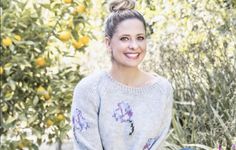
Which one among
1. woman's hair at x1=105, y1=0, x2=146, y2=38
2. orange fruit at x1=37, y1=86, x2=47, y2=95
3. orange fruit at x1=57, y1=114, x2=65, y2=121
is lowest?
orange fruit at x1=57, y1=114, x2=65, y2=121

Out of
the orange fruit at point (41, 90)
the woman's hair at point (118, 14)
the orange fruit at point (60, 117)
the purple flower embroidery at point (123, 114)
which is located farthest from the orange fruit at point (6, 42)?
the purple flower embroidery at point (123, 114)

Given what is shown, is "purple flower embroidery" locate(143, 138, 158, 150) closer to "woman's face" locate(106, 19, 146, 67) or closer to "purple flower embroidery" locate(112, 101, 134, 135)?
"purple flower embroidery" locate(112, 101, 134, 135)

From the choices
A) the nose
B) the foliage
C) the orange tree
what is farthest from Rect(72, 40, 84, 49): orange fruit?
the nose

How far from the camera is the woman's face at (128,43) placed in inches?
109

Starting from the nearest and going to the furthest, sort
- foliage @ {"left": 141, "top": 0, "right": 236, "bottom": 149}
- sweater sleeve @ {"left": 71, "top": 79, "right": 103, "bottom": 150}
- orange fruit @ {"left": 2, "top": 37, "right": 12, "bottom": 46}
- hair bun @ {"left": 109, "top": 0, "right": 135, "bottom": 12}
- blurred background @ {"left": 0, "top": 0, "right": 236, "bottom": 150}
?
sweater sleeve @ {"left": 71, "top": 79, "right": 103, "bottom": 150} → hair bun @ {"left": 109, "top": 0, "right": 135, "bottom": 12} → foliage @ {"left": 141, "top": 0, "right": 236, "bottom": 149} → orange fruit @ {"left": 2, "top": 37, "right": 12, "bottom": 46} → blurred background @ {"left": 0, "top": 0, "right": 236, "bottom": 150}

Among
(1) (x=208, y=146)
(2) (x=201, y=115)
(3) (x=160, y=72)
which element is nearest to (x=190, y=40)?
(3) (x=160, y=72)

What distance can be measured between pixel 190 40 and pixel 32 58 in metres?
1.23

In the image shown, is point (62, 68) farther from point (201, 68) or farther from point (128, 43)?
point (128, 43)

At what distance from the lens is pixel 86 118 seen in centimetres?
275

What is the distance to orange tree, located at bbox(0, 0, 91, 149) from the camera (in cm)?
445

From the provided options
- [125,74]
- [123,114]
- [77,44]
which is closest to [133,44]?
[125,74]

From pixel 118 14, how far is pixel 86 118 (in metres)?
0.48

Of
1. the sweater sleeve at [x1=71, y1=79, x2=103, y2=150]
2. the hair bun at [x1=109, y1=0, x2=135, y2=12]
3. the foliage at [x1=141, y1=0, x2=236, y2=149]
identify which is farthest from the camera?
the foliage at [x1=141, y1=0, x2=236, y2=149]

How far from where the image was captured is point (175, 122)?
4.25 m
